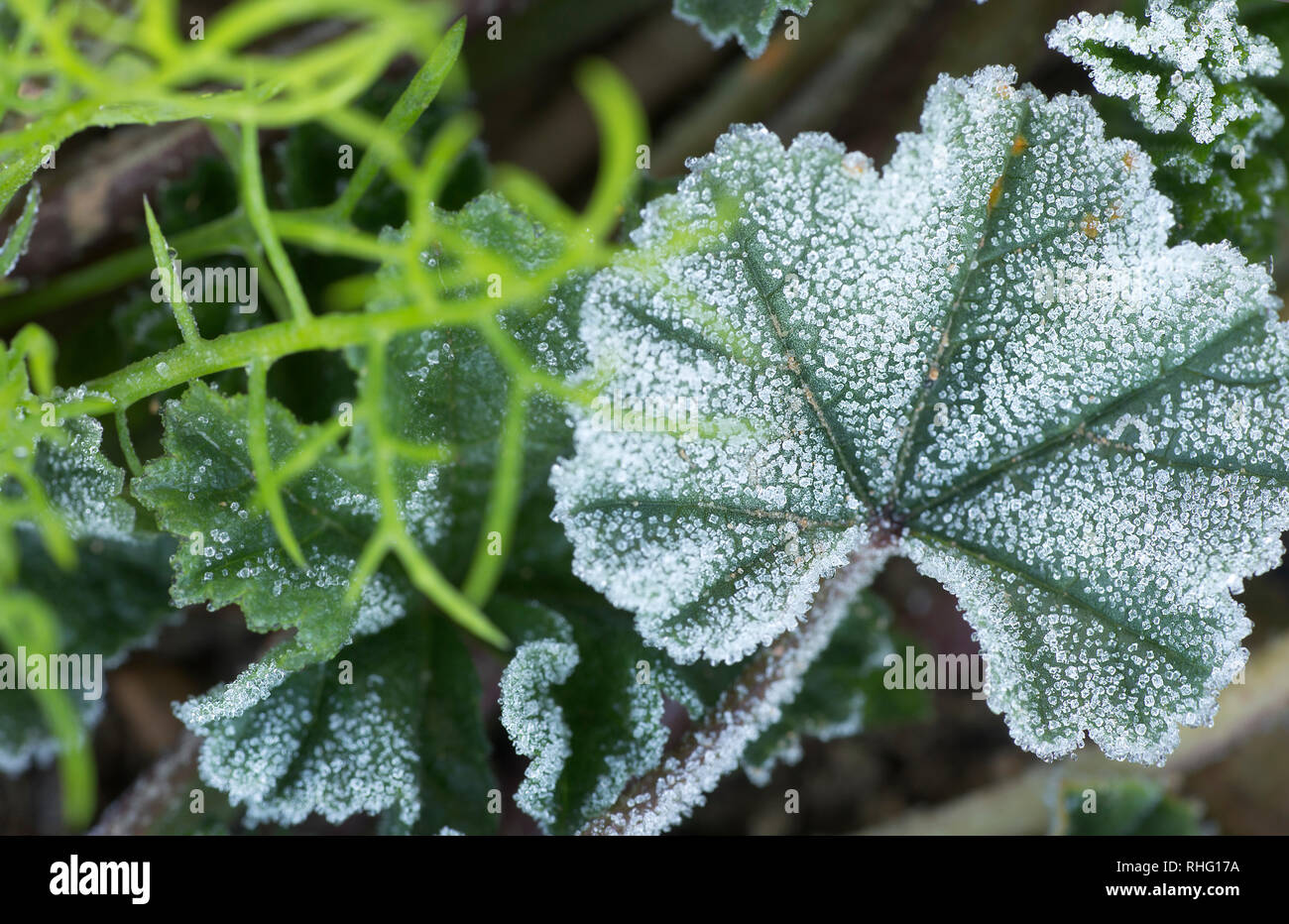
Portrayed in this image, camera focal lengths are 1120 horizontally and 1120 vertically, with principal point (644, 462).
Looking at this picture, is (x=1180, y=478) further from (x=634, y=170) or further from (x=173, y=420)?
(x=173, y=420)

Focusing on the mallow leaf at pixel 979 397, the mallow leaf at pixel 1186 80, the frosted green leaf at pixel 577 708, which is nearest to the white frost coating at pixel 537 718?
the frosted green leaf at pixel 577 708

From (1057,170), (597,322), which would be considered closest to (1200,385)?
(1057,170)

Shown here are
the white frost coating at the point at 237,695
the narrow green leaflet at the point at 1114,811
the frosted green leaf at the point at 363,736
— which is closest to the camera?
the white frost coating at the point at 237,695

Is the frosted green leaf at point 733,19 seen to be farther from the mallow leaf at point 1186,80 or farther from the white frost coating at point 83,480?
the white frost coating at point 83,480

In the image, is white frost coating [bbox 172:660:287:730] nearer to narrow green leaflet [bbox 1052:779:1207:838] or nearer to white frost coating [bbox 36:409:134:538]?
white frost coating [bbox 36:409:134:538]

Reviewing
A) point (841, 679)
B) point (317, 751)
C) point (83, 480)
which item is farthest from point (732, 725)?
point (83, 480)

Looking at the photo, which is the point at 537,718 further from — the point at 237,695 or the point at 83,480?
the point at 83,480
